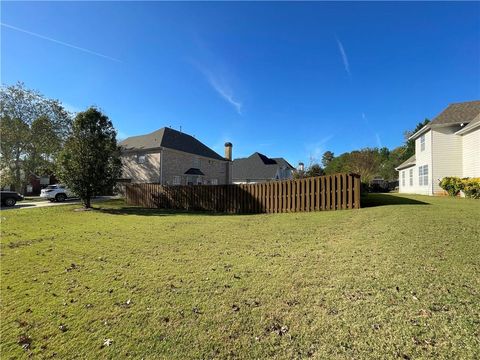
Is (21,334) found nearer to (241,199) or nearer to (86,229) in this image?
(86,229)

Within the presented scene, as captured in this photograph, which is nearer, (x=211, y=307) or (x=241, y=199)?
(x=211, y=307)

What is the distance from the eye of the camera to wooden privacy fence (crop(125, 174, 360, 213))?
10938mm

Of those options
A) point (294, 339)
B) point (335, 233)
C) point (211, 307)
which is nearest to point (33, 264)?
point (211, 307)

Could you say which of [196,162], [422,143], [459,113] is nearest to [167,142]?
[196,162]

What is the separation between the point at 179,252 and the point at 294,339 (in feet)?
12.3

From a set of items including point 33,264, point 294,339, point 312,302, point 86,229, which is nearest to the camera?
point 294,339

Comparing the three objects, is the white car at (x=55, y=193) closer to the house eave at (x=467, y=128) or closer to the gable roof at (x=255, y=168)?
the gable roof at (x=255, y=168)

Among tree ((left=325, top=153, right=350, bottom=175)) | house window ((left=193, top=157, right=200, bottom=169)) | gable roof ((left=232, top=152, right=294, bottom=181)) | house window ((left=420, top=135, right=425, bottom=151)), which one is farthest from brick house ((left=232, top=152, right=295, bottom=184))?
house window ((left=420, top=135, right=425, bottom=151))

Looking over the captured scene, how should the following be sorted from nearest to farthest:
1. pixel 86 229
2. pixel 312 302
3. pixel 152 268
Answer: pixel 312 302 → pixel 152 268 → pixel 86 229

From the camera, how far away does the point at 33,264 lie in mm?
5523

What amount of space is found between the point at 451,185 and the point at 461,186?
831 mm

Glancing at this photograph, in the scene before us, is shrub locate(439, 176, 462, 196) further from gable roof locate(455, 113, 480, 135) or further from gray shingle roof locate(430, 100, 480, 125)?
gray shingle roof locate(430, 100, 480, 125)

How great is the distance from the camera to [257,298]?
3551mm

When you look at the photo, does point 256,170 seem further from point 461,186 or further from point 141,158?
point 461,186
